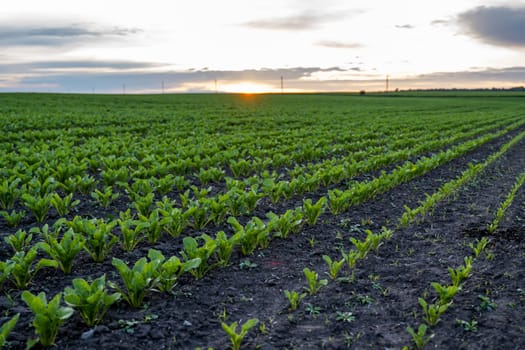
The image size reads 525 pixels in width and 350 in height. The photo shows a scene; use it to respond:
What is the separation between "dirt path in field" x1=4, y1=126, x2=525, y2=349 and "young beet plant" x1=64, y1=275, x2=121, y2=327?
115mm

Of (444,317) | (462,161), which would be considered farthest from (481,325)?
(462,161)

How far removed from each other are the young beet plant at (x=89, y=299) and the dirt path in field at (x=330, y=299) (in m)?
0.11

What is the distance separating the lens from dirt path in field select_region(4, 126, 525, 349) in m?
4.11

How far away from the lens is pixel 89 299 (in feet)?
13.2

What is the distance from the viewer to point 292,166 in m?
13.5

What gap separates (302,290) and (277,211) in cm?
329

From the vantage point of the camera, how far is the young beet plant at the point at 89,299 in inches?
160

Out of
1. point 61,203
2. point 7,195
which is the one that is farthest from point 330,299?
point 7,195

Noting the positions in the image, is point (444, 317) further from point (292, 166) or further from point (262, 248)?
point (292, 166)

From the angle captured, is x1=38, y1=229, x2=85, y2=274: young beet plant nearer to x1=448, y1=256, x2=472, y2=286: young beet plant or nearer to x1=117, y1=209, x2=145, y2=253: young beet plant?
x1=117, y1=209, x2=145, y2=253: young beet plant

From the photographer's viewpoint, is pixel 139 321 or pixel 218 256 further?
pixel 218 256

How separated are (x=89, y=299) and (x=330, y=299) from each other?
7.75ft

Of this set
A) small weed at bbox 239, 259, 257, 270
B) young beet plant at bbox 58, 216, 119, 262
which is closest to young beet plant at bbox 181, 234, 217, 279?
small weed at bbox 239, 259, 257, 270

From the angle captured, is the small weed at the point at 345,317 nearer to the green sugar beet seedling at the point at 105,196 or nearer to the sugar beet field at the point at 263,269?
the sugar beet field at the point at 263,269
